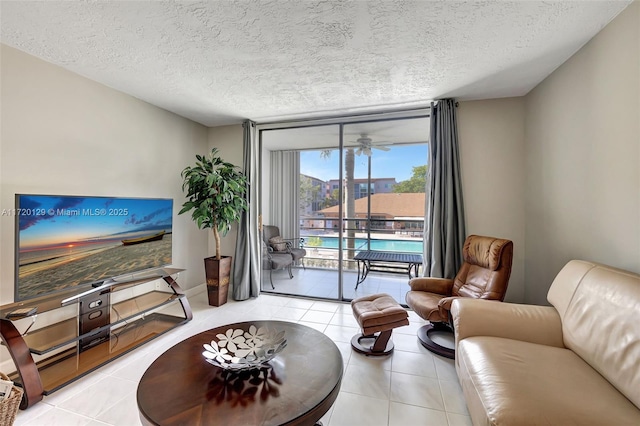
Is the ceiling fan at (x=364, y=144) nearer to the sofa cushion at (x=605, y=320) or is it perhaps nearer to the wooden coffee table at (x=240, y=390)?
the sofa cushion at (x=605, y=320)

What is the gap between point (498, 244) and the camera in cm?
234

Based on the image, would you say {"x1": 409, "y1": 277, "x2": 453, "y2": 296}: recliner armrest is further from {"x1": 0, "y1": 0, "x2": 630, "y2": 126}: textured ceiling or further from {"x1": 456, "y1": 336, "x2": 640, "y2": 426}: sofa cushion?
{"x1": 0, "y1": 0, "x2": 630, "y2": 126}: textured ceiling

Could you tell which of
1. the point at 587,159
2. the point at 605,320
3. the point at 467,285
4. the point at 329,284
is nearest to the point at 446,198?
the point at 467,285

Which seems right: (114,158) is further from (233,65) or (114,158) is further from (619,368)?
(619,368)

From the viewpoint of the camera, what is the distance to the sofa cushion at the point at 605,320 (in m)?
1.19

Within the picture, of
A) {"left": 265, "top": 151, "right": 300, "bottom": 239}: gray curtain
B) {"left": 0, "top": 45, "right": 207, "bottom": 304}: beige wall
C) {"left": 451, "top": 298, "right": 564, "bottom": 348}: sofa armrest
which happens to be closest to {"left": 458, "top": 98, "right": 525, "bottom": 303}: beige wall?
{"left": 451, "top": 298, "right": 564, "bottom": 348}: sofa armrest

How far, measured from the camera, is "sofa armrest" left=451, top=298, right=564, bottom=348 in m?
1.66

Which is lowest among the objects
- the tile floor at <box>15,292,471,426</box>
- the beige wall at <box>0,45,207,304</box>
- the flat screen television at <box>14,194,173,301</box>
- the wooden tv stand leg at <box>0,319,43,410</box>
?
the tile floor at <box>15,292,471,426</box>

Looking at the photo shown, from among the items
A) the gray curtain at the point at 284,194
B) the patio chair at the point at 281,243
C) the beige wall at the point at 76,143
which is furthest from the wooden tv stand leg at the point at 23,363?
the gray curtain at the point at 284,194

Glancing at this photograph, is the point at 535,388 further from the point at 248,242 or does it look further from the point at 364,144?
the point at 364,144

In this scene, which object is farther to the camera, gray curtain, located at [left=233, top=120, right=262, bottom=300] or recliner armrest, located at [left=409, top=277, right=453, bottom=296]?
gray curtain, located at [left=233, top=120, right=262, bottom=300]

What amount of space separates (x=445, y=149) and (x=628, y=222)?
1674mm

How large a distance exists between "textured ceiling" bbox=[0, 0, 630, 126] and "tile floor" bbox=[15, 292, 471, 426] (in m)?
2.55

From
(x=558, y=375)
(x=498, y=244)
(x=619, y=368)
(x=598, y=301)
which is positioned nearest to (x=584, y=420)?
(x=558, y=375)
